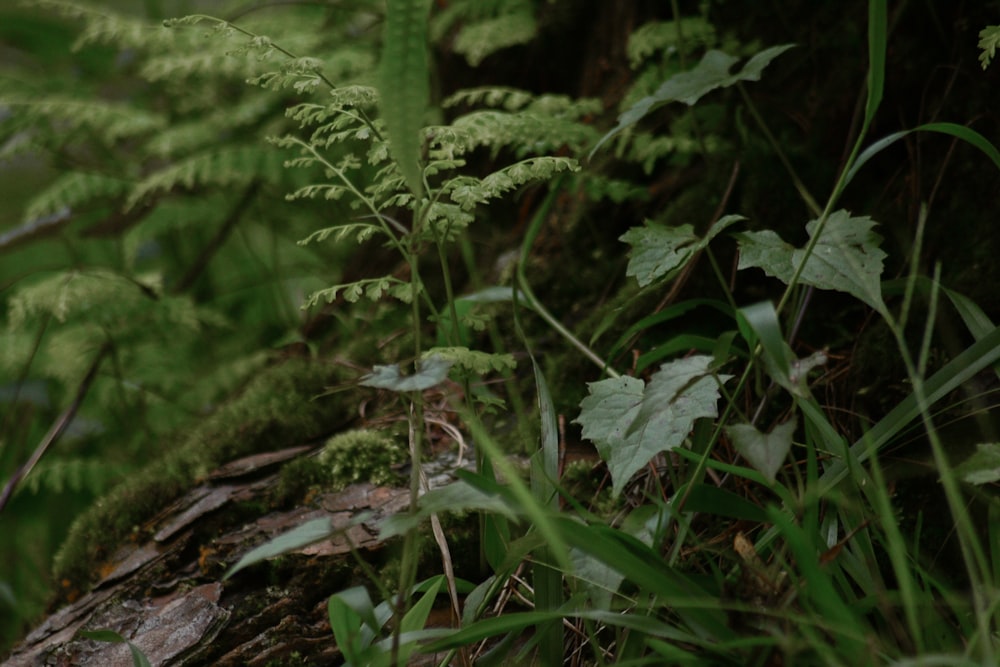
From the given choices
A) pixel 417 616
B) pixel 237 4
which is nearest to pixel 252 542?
pixel 417 616

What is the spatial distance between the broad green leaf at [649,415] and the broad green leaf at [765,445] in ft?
0.28

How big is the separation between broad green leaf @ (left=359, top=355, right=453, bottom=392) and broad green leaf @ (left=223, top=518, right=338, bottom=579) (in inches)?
7.0

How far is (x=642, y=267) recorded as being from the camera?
3.84 ft

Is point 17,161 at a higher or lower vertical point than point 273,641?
higher

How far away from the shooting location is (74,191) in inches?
106

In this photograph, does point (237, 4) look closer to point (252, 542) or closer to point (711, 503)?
point (252, 542)

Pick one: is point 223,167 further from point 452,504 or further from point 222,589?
point 452,504

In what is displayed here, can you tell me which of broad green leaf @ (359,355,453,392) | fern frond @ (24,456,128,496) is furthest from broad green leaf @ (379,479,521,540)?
fern frond @ (24,456,128,496)

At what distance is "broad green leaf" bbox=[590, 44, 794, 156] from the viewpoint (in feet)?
4.20

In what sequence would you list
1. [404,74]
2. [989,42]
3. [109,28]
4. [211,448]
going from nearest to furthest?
[404,74] < [989,42] < [211,448] < [109,28]

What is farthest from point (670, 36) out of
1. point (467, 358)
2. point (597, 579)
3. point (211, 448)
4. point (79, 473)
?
point (79, 473)

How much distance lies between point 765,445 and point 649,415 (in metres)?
0.16

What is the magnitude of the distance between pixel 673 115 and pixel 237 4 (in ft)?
6.55

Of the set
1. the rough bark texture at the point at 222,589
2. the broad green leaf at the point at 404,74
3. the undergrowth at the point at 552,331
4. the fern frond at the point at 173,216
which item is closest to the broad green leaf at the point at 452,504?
the undergrowth at the point at 552,331
